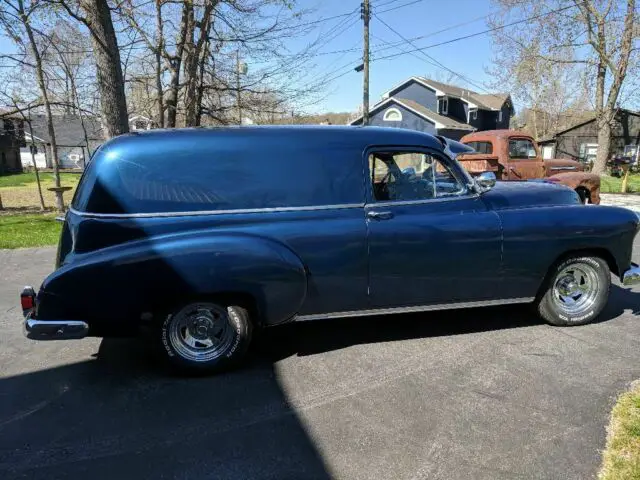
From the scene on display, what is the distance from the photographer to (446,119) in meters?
37.6

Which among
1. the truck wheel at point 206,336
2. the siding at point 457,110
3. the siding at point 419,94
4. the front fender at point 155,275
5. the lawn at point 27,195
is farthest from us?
the siding at point 457,110

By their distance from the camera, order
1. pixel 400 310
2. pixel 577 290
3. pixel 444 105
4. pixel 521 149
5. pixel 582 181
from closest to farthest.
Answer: pixel 400 310, pixel 577 290, pixel 582 181, pixel 521 149, pixel 444 105

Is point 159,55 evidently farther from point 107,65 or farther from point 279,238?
point 279,238

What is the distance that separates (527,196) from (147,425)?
12.3 feet

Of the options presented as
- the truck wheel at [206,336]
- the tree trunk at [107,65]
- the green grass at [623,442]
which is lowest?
the green grass at [623,442]

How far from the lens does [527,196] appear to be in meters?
4.55

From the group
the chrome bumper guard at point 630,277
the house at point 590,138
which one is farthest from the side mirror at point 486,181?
the house at point 590,138

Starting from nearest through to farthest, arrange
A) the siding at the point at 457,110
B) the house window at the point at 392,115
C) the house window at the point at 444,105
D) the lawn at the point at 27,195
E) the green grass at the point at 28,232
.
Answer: the green grass at the point at 28,232 < the lawn at the point at 27,195 < the house window at the point at 392,115 < the house window at the point at 444,105 < the siding at the point at 457,110

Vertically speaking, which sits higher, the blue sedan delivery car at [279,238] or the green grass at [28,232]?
the blue sedan delivery car at [279,238]

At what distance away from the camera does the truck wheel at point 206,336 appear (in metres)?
3.67

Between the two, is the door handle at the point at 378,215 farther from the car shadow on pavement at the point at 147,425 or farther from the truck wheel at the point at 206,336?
the car shadow on pavement at the point at 147,425

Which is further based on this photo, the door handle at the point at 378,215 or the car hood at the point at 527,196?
the car hood at the point at 527,196

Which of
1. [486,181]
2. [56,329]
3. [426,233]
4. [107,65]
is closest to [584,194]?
[486,181]

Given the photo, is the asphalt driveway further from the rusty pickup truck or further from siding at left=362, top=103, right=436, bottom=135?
siding at left=362, top=103, right=436, bottom=135
